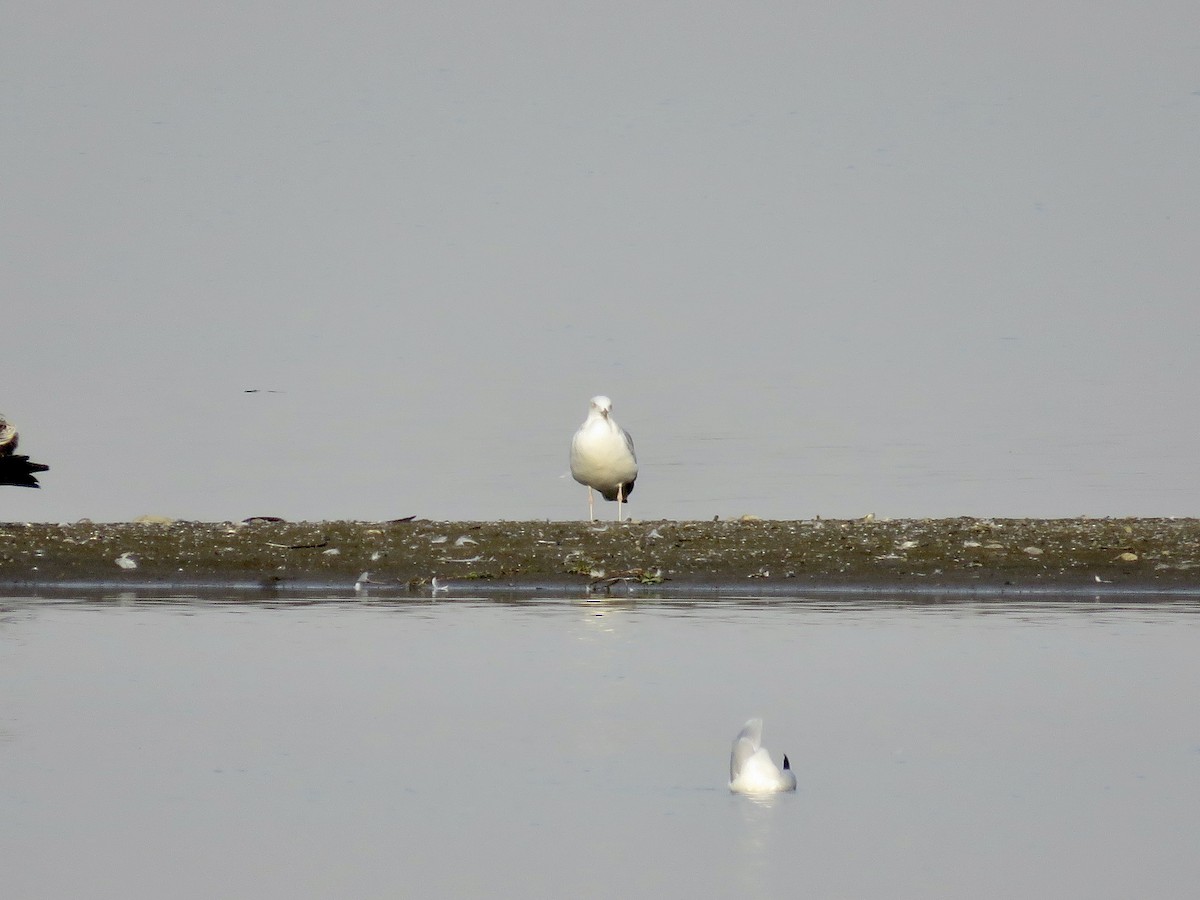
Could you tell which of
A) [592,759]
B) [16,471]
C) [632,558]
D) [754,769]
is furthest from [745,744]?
[16,471]

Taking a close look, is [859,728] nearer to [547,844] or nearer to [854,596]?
[547,844]

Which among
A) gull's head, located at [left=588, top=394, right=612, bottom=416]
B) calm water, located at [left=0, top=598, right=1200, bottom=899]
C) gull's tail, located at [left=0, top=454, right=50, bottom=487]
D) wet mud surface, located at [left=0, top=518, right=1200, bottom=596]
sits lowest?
calm water, located at [left=0, top=598, right=1200, bottom=899]

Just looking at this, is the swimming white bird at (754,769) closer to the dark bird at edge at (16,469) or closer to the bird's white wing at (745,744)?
the bird's white wing at (745,744)

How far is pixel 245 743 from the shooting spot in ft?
30.9

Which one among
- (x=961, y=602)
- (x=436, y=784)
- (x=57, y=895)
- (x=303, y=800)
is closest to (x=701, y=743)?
(x=436, y=784)

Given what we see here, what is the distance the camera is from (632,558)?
19.7m

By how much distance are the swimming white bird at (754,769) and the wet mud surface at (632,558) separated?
996 centimetres

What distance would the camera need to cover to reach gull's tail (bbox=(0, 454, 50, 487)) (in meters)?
24.8

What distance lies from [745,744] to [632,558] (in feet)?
37.5

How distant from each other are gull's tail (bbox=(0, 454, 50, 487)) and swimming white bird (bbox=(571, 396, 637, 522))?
6.99 metres

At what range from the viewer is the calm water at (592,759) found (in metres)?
6.85

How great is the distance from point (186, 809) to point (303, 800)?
0.49 m

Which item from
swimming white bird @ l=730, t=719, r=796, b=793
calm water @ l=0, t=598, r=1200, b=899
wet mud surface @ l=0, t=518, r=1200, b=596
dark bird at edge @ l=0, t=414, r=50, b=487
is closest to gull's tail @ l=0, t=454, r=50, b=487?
dark bird at edge @ l=0, t=414, r=50, b=487

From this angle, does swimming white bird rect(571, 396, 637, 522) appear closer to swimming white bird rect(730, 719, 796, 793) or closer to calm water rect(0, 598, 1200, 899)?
calm water rect(0, 598, 1200, 899)
